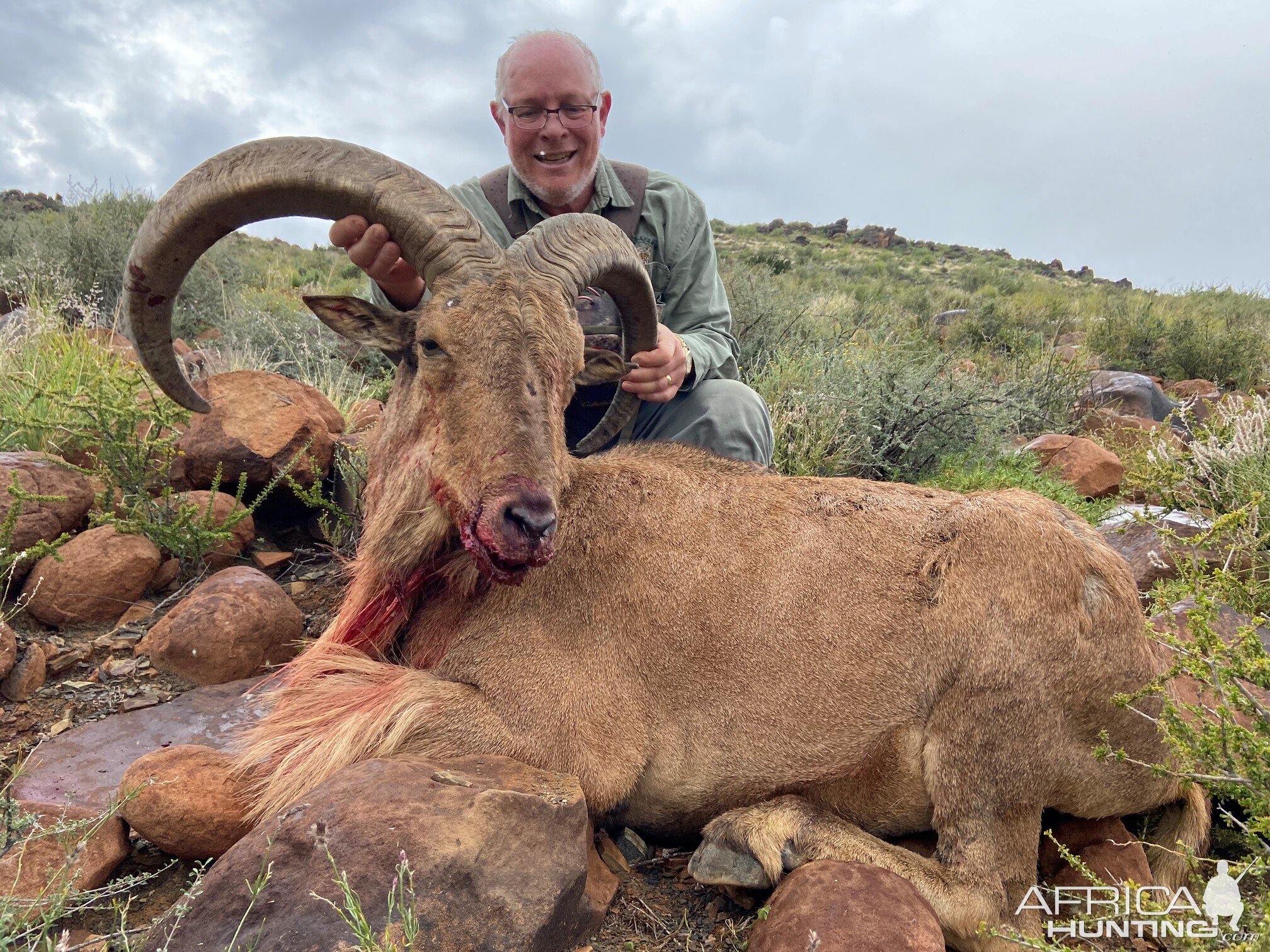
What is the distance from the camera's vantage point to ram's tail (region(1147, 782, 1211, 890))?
3.85 metres

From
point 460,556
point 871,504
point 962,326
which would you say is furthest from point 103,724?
point 962,326

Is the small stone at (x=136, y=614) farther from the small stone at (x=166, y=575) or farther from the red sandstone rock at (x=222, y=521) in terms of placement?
the red sandstone rock at (x=222, y=521)

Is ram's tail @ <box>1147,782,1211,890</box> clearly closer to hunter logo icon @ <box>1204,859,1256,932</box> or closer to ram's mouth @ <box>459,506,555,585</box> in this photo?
hunter logo icon @ <box>1204,859,1256,932</box>

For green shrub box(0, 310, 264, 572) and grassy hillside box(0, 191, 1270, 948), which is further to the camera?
green shrub box(0, 310, 264, 572)

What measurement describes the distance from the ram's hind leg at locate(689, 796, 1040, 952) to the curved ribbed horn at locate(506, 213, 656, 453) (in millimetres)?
2513

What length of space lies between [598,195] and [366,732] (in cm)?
452

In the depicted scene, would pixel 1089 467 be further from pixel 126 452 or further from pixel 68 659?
pixel 68 659

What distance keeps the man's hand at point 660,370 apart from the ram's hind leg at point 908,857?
7.88 feet

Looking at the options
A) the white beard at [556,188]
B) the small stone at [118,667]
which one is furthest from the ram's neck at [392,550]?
the white beard at [556,188]

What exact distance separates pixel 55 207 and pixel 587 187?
3714 cm

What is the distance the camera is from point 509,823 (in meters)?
2.93

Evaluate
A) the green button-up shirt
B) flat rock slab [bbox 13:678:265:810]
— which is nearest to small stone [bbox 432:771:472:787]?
flat rock slab [bbox 13:678:265:810]

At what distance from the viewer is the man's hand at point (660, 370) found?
15.8 feet

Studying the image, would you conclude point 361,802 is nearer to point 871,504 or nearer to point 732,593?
point 732,593
